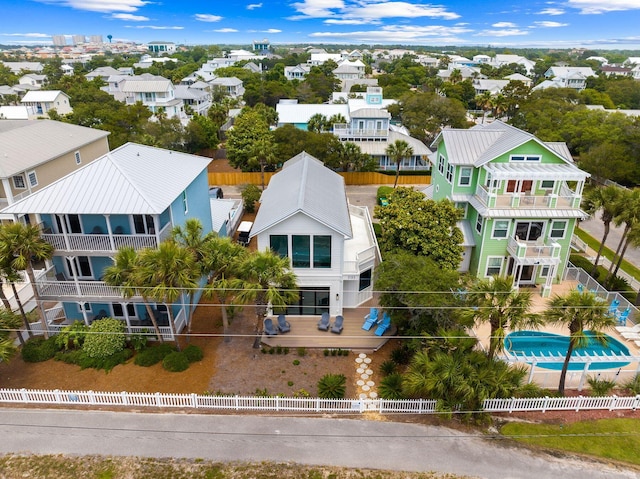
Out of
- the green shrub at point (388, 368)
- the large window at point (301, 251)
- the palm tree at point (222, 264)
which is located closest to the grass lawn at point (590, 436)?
the green shrub at point (388, 368)

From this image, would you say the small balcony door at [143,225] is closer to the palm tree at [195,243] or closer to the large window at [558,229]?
the palm tree at [195,243]

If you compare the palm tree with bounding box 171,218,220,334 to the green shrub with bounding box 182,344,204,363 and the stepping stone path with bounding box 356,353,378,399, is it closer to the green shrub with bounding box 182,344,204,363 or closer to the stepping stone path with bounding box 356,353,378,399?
the green shrub with bounding box 182,344,204,363

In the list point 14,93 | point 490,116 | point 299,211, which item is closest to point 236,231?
point 299,211

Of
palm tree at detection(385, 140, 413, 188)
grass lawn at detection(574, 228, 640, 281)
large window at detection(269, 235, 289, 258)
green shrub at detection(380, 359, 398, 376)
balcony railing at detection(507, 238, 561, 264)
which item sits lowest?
grass lawn at detection(574, 228, 640, 281)

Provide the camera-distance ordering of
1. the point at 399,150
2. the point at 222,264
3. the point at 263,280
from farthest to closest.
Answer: the point at 399,150 → the point at 222,264 → the point at 263,280

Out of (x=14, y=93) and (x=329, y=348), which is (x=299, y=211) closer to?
(x=329, y=348)

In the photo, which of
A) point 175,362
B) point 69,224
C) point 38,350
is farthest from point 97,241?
point 175,362

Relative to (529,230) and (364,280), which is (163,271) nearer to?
(364,280)

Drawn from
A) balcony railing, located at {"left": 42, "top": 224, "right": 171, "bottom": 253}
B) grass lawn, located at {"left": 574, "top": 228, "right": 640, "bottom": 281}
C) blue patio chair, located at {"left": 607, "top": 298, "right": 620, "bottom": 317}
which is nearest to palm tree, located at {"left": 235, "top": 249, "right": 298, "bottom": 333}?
balcony railing, located at {"left": 42, "top": 224, "right": 171, "bottom": 253}

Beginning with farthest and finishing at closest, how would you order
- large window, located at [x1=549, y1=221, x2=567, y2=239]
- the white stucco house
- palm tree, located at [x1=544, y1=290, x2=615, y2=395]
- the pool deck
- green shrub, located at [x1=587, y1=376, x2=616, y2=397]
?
large window, located at [x1=549, y1=221, x2=567, y2=239]
the white stucco house
the pool deck
green shrub, located at [x1=587, y1=376, x2=616, y2=397]
palm tree, located at [x1=544, y1=290, x2=615, y2=395]
